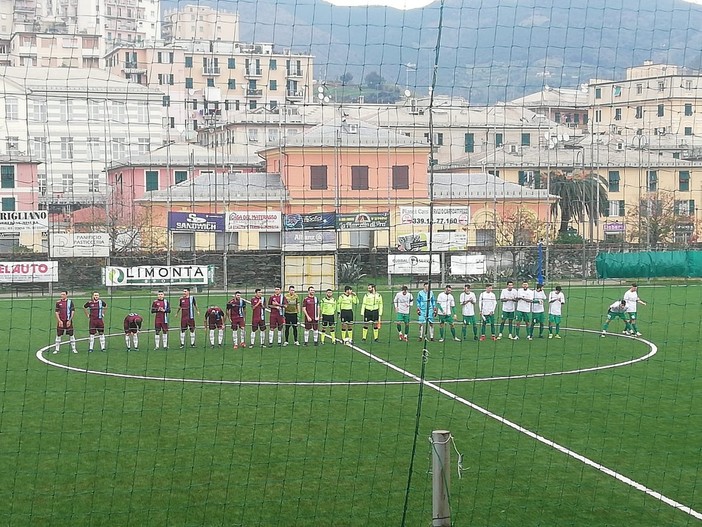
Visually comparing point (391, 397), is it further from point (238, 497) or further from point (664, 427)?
point (238, 497)

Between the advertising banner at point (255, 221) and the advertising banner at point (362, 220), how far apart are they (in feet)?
7.75

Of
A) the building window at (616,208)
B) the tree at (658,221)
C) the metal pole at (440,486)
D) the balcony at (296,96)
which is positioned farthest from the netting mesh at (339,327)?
the balcony at (296,96)

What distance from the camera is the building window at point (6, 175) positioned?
113ft

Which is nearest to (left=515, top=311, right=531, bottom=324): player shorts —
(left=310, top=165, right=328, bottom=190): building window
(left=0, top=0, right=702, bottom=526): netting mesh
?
(left=0, top=0, right=702, bottom=526): netting mesh

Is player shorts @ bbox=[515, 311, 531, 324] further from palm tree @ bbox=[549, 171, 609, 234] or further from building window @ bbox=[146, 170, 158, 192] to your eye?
building window @ bbox=[146, 170, 158, 192]

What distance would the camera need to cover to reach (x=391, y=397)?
1543 cm

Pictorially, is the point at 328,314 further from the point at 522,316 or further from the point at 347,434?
the point at 347,434

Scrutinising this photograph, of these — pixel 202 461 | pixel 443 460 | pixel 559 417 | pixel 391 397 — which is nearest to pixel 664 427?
pixel 559 417

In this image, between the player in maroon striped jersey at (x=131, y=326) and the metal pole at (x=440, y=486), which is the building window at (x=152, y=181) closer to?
the player in maroon striped jersey at (x=131, y=326)

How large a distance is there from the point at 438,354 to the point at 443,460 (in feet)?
47.2

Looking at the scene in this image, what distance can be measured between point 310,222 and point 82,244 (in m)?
8.27

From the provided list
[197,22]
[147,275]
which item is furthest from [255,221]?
[197,22]

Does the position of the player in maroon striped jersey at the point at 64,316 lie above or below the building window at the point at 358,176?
below

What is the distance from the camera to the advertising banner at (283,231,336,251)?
123 feet
